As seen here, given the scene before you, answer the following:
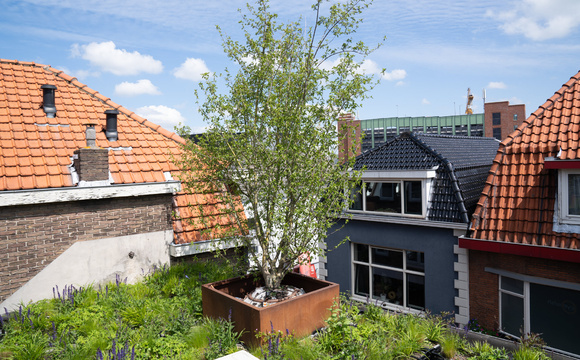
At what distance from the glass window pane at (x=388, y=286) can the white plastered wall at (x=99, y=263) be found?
9.40 meters

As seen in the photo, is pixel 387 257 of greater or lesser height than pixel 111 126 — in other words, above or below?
below

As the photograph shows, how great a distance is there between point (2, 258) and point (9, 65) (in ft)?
23.9

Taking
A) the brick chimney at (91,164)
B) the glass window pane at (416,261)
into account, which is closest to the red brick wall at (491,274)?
the glass window pane at (416,261)

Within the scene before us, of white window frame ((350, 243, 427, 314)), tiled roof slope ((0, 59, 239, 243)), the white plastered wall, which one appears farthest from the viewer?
white window frame ((350, 243, 427, 314))

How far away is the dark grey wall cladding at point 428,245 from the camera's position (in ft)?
46.6

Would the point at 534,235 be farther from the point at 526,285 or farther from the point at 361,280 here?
the point at 361,280

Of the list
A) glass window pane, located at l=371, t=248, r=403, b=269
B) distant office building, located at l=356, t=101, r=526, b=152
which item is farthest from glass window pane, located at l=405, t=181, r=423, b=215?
distant office building, located at l=356, t=101, r=526, b=152

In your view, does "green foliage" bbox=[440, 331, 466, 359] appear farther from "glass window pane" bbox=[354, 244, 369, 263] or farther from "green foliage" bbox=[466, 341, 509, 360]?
"glass window pane" bbox=[354, 244, 369, 263]

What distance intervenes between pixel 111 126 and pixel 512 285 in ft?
42.9

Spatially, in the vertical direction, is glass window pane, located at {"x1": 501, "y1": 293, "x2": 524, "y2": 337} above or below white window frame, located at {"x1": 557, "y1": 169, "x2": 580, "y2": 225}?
below

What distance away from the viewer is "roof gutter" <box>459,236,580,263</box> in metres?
10.6

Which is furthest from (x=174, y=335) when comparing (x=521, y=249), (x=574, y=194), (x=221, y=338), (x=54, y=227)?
(x=574, y=194)

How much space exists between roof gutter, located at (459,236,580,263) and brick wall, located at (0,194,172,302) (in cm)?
973

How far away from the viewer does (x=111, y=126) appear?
11.3 m
